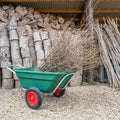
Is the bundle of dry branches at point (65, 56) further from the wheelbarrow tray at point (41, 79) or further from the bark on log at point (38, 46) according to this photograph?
the bark on log at point (38, 46)

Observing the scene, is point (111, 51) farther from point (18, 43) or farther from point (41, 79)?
point (18, 43)

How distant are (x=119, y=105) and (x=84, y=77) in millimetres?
1777

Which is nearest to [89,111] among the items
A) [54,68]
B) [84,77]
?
[54,68]

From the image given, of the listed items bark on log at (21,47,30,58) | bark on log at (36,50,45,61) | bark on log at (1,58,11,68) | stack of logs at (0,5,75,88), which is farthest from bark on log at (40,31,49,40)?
bark on log at (1,58,11,68)

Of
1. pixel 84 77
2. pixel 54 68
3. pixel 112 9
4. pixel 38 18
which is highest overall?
pixel 112 9

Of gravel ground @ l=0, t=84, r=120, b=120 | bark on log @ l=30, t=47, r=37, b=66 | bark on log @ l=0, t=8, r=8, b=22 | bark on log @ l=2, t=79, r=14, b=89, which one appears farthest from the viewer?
bark on log @ l=0, t=8, r=8, b=22

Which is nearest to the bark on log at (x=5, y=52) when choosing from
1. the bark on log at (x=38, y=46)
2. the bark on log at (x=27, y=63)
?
the bark on log at (x=27, y=63)

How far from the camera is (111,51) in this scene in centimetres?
418

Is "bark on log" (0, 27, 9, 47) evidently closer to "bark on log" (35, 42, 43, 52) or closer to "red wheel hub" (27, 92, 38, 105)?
"bark on log" (35, 42, 43, 52)

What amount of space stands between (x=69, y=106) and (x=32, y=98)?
2.46 ft

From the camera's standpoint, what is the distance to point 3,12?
15.7 feet

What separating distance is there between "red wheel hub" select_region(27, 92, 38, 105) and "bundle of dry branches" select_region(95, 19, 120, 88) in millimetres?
2435

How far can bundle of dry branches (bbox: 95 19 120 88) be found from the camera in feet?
13.5

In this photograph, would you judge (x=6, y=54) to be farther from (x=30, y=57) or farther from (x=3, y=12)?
(x=3, y=12)
